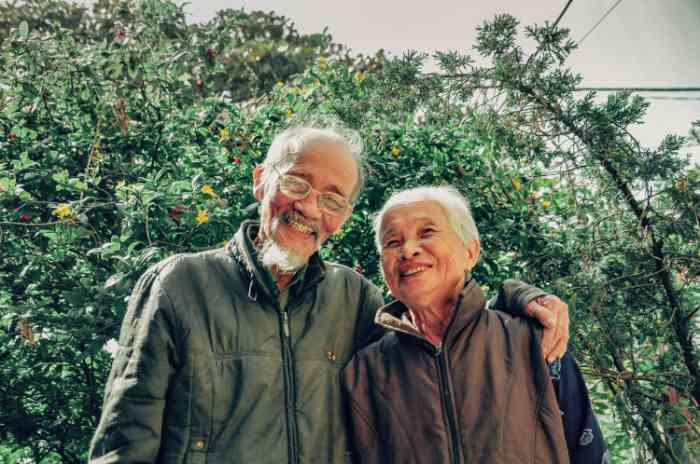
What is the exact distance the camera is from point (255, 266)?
1.88 meters

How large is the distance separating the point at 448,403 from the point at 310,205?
775mm

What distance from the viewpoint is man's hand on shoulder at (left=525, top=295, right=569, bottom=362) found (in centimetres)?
185

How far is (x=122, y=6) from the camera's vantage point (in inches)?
142

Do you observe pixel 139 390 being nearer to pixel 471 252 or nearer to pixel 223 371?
pixel 223 371

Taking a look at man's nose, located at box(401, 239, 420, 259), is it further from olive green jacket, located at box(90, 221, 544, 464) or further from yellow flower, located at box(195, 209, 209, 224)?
yellow flower, located at box(195, 209, 209, 224)

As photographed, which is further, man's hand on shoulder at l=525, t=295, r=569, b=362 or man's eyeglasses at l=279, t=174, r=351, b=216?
man's eyeglasses at l=279, t=174, r=351, b=216

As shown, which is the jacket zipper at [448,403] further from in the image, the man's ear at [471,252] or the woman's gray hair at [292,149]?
the woman's gray hair at [292,149]

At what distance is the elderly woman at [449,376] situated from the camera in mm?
1782

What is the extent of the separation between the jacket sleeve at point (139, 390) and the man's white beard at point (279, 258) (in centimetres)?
33

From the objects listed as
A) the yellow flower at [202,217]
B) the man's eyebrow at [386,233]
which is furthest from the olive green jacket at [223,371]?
the yellow flower at [202,217]

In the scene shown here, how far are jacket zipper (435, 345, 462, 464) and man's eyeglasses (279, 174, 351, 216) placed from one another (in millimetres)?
586

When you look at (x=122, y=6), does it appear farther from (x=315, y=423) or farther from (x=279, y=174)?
(x=315, y=423)

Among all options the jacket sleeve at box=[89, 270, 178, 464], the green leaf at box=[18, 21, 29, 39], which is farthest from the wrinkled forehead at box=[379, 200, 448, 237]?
the green leaf at box=[18, 21, 29, 39]

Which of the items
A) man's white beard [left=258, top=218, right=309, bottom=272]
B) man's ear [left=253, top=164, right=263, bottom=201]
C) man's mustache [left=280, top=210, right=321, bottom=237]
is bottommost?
man's white beard [left=258, top=218, right=309, bottom=272]
